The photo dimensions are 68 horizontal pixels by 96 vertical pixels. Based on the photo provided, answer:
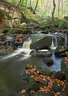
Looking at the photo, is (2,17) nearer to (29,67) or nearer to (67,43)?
(67,43)

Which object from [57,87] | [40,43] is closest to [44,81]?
[57,87]

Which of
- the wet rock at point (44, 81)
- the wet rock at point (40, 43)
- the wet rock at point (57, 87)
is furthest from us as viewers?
the wet rock at point (40, 43)

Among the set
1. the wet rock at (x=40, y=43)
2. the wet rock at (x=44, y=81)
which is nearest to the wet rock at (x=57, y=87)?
the wet rock at (x=44, y=81)

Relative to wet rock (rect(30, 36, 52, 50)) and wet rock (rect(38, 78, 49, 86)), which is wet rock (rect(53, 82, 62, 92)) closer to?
→ wet rock (rect(38, 78, 49, 86))

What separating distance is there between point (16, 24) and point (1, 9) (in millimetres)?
3416

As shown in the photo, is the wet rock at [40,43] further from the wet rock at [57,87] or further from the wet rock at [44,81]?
the wet rock at [57,87]

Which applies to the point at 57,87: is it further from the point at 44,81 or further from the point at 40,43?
the point at 40,43

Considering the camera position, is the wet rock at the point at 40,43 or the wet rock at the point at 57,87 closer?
the wet rock at the point at 57,87

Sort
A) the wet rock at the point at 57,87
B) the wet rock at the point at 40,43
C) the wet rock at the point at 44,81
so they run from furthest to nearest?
the wet rock at the point at 40,43, the wet rock at the point at 44,81, the wet rock at the point at 57,87

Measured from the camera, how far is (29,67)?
5.61 metres

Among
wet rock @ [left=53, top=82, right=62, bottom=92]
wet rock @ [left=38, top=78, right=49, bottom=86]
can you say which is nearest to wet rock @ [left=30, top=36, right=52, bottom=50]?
wet rock @ [left=38, top=78, right=49, bottom=86]

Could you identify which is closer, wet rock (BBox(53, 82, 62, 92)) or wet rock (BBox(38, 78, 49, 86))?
wet rock (BBox(53, 82, 62, 92))

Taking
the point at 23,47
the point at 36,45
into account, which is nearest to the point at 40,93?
the point at 36,45

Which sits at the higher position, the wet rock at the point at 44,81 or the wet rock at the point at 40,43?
the wet rock at the point at 40,43
